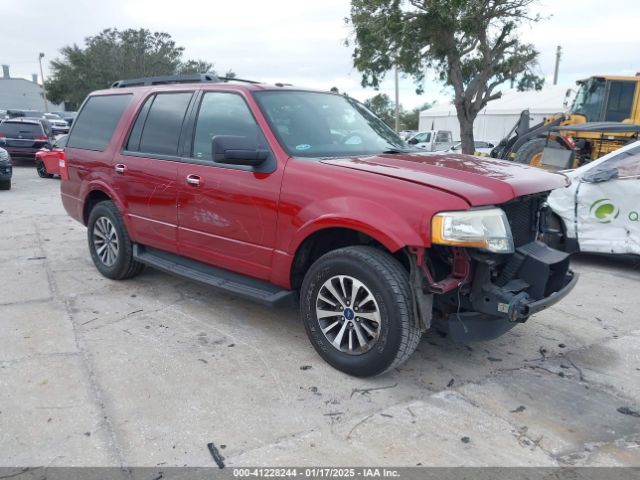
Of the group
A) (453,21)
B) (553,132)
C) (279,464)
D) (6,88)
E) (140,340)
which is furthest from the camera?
(6,88)

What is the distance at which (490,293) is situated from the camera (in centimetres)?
330

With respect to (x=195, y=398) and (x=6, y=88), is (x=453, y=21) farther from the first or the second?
A: (x=6, y=88)

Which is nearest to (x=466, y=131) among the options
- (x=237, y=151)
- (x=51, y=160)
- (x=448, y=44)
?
(x=448, y=44)

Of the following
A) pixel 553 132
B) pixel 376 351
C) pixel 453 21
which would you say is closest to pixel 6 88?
pixel 453 21

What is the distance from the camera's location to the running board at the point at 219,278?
12.8 feet

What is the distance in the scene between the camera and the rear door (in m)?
4.62

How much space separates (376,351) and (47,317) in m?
2.92

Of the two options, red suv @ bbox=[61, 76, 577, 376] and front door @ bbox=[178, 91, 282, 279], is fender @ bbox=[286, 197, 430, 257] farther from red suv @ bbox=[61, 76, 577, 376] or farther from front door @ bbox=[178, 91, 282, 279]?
front door @ bbox=[178, 91, 282, 279]

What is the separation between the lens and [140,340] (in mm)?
4133

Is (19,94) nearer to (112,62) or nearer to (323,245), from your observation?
(112,62)

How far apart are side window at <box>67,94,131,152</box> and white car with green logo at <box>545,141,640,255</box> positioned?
4859mm

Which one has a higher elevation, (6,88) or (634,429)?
(6,88)

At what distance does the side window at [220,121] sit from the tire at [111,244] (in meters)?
1.42

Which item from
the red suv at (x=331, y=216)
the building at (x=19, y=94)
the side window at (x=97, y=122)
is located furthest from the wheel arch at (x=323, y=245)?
the building at (x=19, y=94)
